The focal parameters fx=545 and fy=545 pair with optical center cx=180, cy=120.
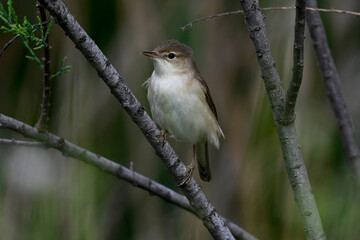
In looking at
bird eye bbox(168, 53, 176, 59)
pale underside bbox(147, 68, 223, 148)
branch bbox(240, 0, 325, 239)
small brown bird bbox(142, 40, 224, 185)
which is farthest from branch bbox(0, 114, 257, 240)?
bird eye bbox(168, 53, 176, 59)

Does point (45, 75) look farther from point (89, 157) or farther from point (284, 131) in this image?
point (284, 131)

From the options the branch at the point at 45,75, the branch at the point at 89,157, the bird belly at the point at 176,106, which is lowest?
the branch at the point at 89,157

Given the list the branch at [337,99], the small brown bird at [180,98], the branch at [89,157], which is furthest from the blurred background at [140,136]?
the branch at [337,99]

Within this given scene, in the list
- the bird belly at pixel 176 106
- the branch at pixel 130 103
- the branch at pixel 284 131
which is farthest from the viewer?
the bird belly at pixel 176 106

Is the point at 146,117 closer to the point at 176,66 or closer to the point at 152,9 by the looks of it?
the point at 176,66

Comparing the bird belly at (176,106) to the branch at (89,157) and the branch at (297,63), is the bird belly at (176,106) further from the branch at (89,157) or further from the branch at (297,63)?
the branch at (297,63)

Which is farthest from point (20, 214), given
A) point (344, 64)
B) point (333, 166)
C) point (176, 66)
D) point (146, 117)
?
point (344, 64)
